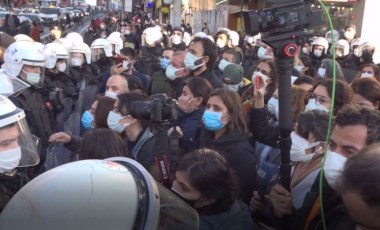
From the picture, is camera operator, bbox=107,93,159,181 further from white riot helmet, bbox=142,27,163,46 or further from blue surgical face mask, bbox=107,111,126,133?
white riot helmet, bbox=142,27,163,46

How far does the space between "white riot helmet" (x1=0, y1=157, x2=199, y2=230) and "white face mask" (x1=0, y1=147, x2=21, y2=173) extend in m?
0.99

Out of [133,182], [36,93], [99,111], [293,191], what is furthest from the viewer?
[36,93]

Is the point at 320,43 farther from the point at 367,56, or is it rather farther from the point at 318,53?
the point at 367,56

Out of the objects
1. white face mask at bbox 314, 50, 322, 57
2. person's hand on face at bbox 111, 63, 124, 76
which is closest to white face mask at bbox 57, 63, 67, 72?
person's hand on face at bbox 111, 63, 124, 76

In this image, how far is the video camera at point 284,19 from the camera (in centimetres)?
212

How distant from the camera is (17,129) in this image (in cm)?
238

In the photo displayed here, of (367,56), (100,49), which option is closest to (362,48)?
(367,56)

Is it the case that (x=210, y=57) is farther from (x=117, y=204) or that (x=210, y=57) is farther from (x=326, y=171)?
(x=117, y=204)

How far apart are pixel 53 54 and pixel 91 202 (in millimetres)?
4827

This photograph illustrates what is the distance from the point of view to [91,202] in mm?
1240

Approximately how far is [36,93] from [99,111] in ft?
2.68

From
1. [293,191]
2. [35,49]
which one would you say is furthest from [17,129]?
[35,49]

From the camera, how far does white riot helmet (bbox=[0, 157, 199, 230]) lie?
1.22 m

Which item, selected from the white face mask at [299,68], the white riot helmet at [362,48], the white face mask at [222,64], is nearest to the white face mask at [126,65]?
the white face mask at [222,64]
